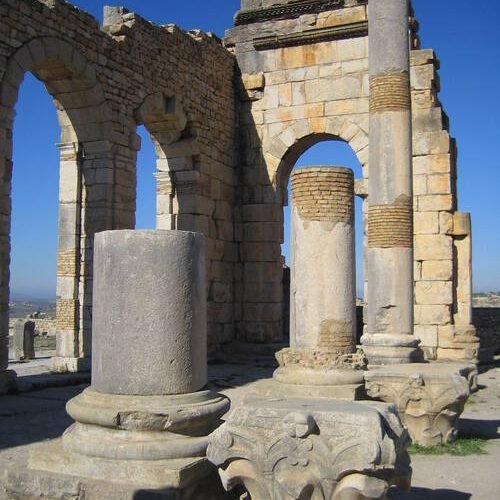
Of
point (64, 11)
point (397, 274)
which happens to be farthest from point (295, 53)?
point (397, 274)

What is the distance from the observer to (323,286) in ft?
22.0

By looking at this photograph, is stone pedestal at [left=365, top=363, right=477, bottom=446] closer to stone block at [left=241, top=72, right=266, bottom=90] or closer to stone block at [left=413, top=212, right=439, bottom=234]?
stone block at [left=413, top=212, right=439, bottom=234]

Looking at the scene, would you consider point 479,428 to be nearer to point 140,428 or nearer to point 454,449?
point 454,449

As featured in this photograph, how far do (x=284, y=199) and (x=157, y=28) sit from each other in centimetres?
438

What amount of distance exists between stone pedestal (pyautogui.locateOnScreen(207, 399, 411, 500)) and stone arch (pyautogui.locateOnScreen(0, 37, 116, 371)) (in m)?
7.07

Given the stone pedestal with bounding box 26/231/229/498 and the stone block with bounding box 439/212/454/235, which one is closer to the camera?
the stone pedestal with bounding box 26/231/229/498

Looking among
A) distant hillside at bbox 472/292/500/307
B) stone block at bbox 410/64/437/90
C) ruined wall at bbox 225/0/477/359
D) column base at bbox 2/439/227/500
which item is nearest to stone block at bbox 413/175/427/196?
ruined wall at bbox 225/0/477/359

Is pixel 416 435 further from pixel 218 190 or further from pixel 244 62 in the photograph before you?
pixel 244 62

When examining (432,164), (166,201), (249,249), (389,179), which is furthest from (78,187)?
(432,164)

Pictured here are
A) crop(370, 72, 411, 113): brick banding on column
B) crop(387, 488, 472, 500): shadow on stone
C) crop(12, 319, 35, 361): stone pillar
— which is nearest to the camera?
crop(387, 488, 472, 500): shadow on stone

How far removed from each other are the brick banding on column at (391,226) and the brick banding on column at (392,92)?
1436 millimetres

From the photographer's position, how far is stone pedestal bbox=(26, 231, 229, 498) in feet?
14.0

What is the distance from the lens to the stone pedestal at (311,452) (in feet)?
12.4

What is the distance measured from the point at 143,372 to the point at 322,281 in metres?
2.69
